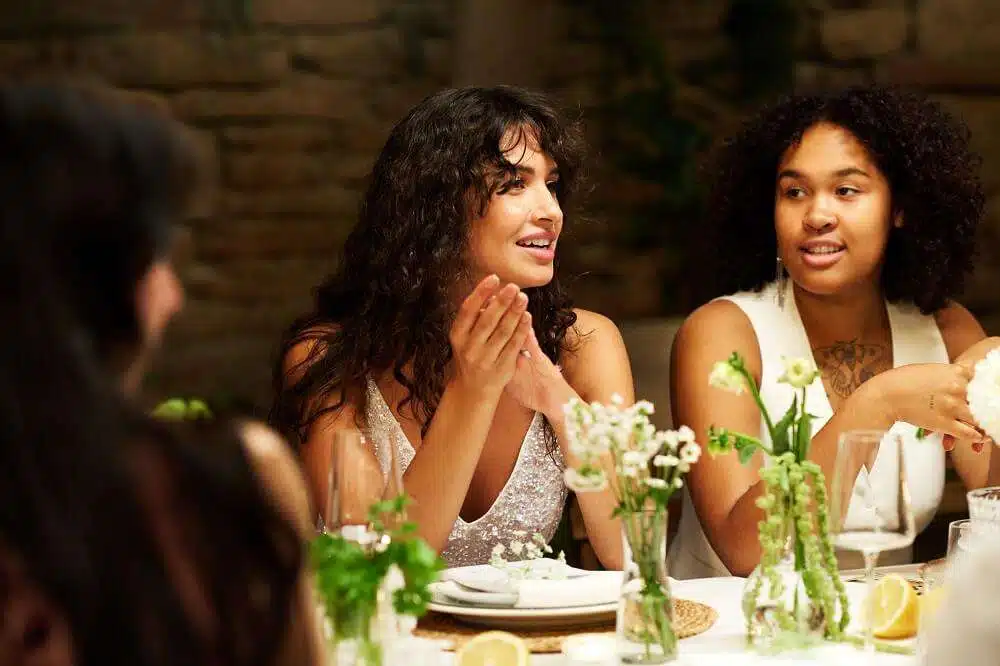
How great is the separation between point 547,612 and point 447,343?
0.90 meters

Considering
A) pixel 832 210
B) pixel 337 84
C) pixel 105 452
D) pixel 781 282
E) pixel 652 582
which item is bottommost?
pixel 652 582

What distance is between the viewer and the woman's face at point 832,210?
2.69 metres

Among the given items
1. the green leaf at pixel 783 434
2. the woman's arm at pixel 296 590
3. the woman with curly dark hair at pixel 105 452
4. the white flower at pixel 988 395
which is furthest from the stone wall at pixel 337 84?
the woman with curly dark hair at pixel 105 452

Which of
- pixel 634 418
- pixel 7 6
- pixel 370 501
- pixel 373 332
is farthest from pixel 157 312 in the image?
pixel 7 6

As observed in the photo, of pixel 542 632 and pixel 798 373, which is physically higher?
pixel 798 373

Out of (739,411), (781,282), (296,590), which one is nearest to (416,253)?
(739,411)

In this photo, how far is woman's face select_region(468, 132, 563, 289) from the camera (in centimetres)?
242

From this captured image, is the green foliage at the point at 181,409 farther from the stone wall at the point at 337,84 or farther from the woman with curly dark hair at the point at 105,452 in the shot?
the stone wall at the point at 337,84

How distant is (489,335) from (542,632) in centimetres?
61

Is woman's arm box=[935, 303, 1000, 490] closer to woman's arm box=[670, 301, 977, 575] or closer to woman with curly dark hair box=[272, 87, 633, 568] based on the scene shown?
woman's arm box=[670, 301, 977, 575]

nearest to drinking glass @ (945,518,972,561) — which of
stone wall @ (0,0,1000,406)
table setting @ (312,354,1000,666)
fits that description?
table setting @ (312,354,1000,666)

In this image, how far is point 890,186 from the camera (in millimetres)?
2766

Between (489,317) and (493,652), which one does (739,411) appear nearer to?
(489,317)

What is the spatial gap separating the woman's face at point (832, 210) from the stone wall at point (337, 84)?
1.58 m
